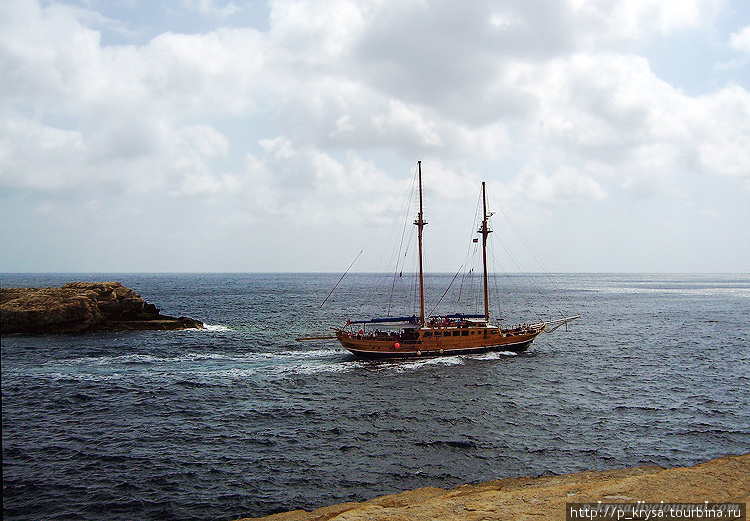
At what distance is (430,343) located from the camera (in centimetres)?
5316

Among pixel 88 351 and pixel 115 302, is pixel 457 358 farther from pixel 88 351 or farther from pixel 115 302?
pixel 115 302

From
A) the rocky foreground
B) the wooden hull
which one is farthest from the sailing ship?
the rocky foreground

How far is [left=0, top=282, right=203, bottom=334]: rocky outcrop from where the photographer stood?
200 ft

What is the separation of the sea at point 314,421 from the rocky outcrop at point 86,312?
3.42 meters

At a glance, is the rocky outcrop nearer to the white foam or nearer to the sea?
the white foam

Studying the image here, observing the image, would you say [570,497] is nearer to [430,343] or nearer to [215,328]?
[430,343]

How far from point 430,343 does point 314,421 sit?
23529 millimetres

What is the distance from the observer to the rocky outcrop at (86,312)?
200ft

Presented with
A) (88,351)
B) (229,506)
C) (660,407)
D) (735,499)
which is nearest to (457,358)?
(660,407)

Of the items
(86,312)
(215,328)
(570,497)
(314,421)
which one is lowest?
(314,421)

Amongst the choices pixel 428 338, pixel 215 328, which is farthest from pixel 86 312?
pixel 428 338

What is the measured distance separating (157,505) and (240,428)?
9.58 m

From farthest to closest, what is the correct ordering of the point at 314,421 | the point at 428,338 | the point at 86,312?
the point at 86,312 → the point at 428,338 → the point at 314,421

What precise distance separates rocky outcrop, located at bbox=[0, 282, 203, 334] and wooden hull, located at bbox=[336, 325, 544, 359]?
35.0 m
